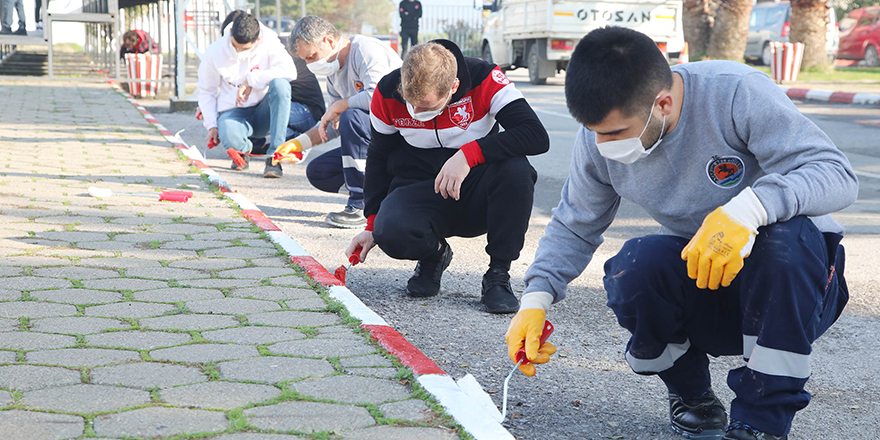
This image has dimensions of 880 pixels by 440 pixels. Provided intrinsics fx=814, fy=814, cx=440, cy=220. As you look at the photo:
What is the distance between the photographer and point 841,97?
12.9m

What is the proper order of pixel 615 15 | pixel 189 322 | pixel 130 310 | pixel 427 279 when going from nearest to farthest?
pixel 189 322 < pixel 130 310 < pixel 427 279 < pixel 615 15

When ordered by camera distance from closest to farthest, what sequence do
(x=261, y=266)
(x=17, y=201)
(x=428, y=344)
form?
1. (x=428, y=344)
2. (x=261, y=266)
3. (x=17, y=201)

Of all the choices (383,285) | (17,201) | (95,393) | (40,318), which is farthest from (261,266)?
(17,201)

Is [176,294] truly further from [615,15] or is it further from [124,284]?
[615,15]

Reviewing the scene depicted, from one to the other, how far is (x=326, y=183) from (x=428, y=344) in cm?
254

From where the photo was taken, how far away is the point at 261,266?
12.4 ft

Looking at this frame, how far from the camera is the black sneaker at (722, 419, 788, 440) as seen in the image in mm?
1919

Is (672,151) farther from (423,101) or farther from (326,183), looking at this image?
(326,183)

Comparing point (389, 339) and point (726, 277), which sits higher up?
point (726, 277)

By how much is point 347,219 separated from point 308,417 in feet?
9.53

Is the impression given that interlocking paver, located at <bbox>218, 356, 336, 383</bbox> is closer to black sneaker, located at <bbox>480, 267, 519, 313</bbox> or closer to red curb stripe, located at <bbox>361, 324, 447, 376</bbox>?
red curb stripe, located at <bbox>361, 324, 447, 376</bbox>

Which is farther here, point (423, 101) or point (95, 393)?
point (423, 101)

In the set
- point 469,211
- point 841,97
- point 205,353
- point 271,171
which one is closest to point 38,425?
point 205,353

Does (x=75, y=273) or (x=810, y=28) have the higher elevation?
(x=810, y=28)
